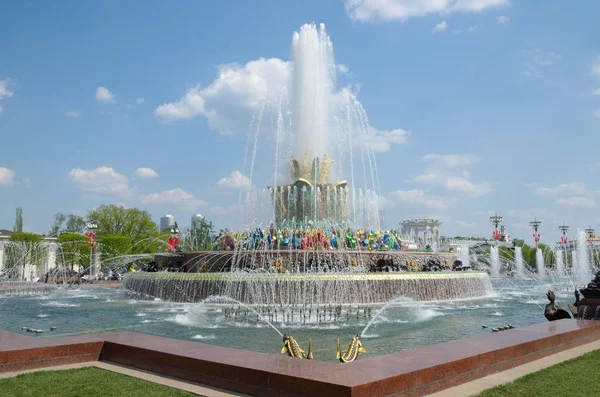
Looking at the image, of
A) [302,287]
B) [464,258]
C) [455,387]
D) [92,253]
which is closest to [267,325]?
[302,287]

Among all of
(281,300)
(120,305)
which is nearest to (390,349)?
(281,300)

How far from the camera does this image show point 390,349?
1184 cm

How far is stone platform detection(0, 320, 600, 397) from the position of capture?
6.38 meters

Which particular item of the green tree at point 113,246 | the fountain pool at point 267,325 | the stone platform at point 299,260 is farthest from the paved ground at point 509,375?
the green tree at point 113,246

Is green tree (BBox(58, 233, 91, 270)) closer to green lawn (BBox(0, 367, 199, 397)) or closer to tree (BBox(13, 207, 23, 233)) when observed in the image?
tree (BBox(13, 207, 23, 233))

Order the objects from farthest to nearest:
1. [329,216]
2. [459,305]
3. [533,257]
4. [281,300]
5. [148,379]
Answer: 1. [533,257]
2. [329,216]
3. [459,305]
4. [281,300]
5. [148,379]

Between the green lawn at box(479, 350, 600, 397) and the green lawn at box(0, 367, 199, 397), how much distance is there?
439 centimetres

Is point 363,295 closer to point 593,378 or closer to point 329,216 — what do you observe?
point 329,216

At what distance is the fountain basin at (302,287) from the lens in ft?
72.0

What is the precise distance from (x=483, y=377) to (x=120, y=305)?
64.9 ft

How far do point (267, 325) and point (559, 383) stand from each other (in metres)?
10.0

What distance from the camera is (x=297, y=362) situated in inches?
288

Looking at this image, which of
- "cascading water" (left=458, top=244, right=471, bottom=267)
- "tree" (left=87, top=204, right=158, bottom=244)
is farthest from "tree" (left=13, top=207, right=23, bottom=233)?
"cascading water" (left=458, top=244, right=471, bottom=267)

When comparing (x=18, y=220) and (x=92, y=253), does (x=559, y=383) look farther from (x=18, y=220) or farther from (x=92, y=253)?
(x=18, y=220)
